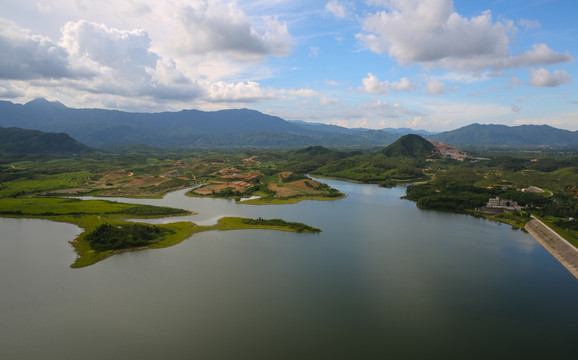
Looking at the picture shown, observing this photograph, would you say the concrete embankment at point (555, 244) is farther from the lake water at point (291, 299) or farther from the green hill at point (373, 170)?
→ the green hill at point (373, 170)

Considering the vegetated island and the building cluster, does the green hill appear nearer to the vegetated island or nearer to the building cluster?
the building cluster

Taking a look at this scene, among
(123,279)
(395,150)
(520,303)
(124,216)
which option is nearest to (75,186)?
(124,216)

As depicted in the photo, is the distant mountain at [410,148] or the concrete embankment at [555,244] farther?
the distant mountain at [410,148]

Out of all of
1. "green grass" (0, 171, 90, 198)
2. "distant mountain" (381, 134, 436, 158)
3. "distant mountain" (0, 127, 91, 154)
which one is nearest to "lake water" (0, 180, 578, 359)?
"green grass" (0, 171, 90, 198)

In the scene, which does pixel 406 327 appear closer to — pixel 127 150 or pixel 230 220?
pixel 230 220

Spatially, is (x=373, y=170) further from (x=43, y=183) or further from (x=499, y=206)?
(x=43, y=183)

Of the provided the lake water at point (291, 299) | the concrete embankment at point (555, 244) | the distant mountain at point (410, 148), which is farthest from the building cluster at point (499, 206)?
the distant mountain at point (410, 148)
